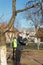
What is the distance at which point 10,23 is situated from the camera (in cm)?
1051

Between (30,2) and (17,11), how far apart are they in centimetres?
69

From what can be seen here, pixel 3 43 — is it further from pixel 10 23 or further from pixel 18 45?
pixel 18 45

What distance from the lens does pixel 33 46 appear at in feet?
125

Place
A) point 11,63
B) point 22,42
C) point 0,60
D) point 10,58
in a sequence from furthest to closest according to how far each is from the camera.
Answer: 1. point 10,58
2. point 11,63
3. point 22,42
4. point 0,60

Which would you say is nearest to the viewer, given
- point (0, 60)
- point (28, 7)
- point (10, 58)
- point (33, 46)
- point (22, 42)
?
point (28, 7)

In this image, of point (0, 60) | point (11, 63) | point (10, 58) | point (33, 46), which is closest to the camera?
point (0, 60)

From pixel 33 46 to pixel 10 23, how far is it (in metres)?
27.7

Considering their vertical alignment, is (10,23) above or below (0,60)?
above

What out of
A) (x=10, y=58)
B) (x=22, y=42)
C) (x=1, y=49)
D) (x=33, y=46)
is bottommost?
(x=33, y=46)

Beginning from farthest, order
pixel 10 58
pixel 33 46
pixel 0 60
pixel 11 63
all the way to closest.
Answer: pixel 33 46 < pixel 10 58 < pixel 11 63 < pixel 0 60

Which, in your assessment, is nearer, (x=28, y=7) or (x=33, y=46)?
(x=28, y=7)

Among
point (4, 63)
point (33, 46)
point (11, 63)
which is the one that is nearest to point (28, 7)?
point (4, 63)

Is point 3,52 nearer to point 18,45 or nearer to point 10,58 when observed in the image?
point 18,45

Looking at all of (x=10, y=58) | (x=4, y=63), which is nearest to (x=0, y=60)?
(x=4, y=63)
